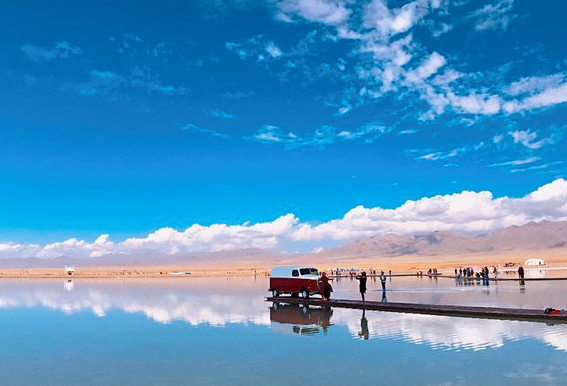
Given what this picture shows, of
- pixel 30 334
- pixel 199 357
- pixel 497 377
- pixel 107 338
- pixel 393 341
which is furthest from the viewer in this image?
pixel 30 334

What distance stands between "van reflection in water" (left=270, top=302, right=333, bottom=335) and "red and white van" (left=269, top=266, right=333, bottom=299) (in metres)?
2.00

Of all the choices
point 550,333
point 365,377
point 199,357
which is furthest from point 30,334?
point 550,333

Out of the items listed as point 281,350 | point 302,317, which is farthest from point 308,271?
Answer: point 281,350

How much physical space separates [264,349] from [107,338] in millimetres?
8118

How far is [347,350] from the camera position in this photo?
18250 millimetres

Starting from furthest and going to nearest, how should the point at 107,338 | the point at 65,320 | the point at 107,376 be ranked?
the point at 65,320 < the point at 107,338 < the point at 107,376

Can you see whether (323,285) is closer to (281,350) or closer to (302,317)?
(302,317)

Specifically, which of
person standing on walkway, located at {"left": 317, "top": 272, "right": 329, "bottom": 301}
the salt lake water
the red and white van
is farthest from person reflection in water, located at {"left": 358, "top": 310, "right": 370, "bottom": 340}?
the red and white van

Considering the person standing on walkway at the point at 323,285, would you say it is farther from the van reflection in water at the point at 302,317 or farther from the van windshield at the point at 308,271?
the van windshield at the point at 308,271

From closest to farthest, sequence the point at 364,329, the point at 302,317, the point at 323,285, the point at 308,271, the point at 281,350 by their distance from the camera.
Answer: the point at 281,350
the point at 364,329
the point at 302,317
the point at 323,285
the point at 308,271

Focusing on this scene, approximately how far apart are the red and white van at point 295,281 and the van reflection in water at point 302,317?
200 cm

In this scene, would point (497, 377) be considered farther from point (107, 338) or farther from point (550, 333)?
point (107, 338)

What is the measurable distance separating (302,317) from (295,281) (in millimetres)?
11205

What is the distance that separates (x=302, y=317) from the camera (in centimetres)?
2989
